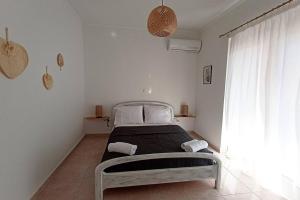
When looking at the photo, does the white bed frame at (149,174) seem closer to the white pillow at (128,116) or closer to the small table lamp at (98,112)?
the white pillow at (128,116)

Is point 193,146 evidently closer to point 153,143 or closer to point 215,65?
point 153,143

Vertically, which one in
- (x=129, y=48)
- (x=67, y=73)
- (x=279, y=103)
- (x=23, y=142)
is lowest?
(x=23, y=142)

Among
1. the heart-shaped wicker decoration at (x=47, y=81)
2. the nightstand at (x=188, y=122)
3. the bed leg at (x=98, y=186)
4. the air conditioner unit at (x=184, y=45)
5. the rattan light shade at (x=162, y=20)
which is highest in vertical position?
the air conditioner unit at (x=184, y=45)

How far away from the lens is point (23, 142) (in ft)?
5.83

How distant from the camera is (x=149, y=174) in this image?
6.59 ft

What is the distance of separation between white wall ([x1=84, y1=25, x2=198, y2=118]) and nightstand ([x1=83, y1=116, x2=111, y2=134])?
22 centimetres

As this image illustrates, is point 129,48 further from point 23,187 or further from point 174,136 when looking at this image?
point 23,187

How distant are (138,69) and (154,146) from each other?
7.35 feet

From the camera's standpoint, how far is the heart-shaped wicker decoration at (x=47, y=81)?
7.19ft

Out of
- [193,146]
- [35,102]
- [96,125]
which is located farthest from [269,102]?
[96,125]

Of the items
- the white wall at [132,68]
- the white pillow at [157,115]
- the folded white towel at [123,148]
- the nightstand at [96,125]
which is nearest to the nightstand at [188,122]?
the white wall at [132,68]

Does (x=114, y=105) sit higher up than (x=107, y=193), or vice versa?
(x=114, y=105)

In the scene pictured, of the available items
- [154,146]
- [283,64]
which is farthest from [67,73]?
[283,64]

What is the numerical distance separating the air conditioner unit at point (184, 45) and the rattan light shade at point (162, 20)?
212 centimetres
